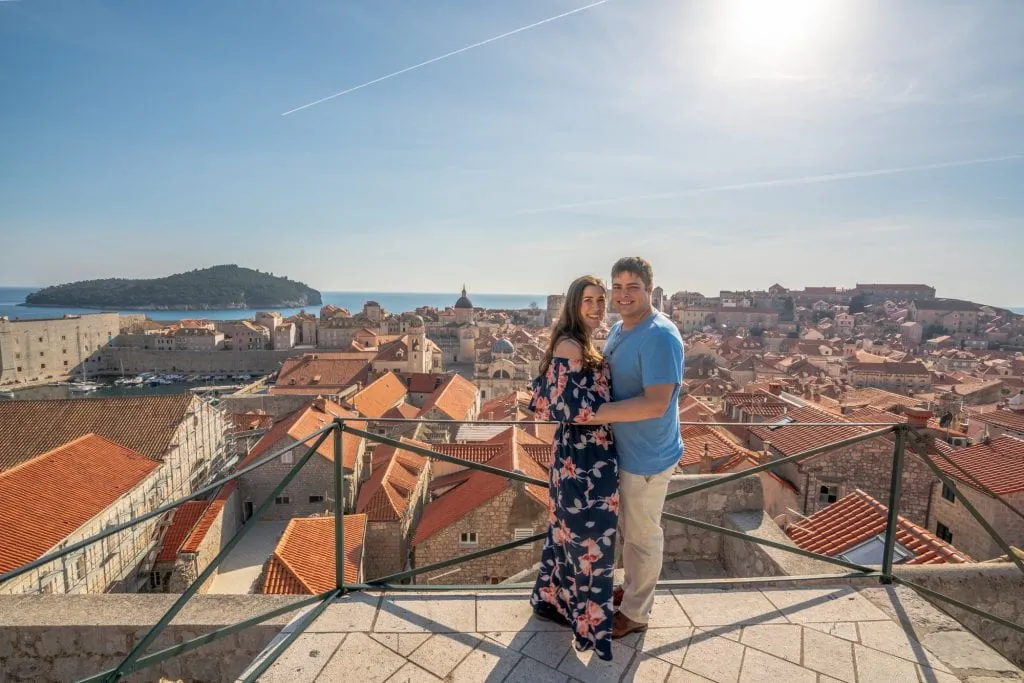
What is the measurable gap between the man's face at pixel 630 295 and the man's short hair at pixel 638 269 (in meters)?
0.02

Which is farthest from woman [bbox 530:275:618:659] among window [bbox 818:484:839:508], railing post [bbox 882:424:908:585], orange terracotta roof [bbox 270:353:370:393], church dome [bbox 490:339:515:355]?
church dome [bbox 490:339:515:355]

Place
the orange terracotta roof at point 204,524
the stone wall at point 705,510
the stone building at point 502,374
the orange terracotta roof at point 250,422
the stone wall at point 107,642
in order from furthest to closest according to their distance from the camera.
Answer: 1. the stone building at point 502,374
2. the orange terracotta roof at point 250,422
3. the orange terracotta roof at point 204,524
4. the stone wall at point 705,510
5. the stone wall at point 107,642

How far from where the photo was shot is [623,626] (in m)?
2.85

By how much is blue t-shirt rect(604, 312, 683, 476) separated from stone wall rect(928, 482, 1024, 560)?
446 inches

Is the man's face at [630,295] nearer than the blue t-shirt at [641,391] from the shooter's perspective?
No

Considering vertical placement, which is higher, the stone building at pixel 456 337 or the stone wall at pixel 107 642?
the stone wall at pixel 107 642

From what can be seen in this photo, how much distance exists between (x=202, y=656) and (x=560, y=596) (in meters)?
2.06

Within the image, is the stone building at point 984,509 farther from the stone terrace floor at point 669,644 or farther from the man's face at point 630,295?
the man's face at point 630,295

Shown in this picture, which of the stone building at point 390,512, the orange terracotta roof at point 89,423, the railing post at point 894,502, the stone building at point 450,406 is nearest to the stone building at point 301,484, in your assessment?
the stone building at point 390,512

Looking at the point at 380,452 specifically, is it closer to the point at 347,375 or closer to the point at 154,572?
the point at 154,572

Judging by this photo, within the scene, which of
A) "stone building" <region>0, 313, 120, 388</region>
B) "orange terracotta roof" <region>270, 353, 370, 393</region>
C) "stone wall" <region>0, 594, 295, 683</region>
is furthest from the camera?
"stone building" <region>0, 313, 120, 388</region>

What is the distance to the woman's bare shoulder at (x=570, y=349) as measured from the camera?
2.63 meters

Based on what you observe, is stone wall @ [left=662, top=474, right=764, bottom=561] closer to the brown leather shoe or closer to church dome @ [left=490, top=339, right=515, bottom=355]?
the brown leather shoe

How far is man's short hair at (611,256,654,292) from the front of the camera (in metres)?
2.75
